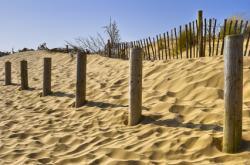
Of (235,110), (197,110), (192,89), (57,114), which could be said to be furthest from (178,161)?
(57,114)

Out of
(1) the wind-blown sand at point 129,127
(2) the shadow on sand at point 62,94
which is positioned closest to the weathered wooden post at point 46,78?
(2) the shadow on sand at point 62,94

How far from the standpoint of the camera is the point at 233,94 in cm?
444

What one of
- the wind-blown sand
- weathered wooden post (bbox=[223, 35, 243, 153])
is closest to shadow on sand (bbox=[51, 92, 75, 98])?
the wind-blown sand

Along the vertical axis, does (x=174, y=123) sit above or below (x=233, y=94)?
below

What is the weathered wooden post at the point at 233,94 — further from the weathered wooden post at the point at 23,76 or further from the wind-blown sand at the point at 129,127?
the weathered wooden post at the point at 23,76

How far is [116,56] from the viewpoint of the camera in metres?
16.4

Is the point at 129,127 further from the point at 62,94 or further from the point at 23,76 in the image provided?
the point at 23,76

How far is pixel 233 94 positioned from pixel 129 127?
2046mm

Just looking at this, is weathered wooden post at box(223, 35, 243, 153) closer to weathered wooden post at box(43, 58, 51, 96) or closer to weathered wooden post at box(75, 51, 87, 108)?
weathered wooden post at box(75, 51, 87, 108)

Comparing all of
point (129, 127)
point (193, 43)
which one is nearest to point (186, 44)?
point (193, 43)

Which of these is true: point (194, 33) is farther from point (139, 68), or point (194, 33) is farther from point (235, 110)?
point (235, 110)

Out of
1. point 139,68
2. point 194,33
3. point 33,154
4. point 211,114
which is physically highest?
point 194,33

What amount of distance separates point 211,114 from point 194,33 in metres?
6.07

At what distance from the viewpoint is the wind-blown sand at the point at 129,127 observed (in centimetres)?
472
